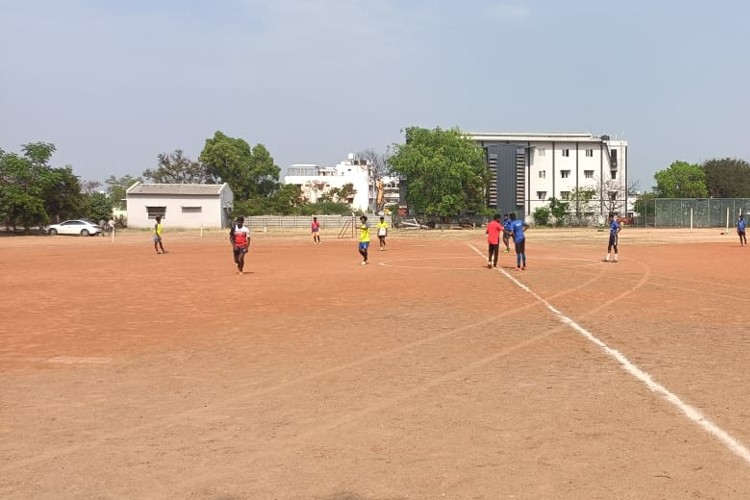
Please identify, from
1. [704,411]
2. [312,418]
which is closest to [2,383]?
[312,418]

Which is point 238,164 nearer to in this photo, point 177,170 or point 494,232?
point 177,170

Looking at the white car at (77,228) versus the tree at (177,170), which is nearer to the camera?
the white car at (77,228)

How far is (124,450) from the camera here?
4809 mm

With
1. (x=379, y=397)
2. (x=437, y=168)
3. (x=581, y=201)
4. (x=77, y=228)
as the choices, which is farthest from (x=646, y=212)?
(x=379, y=397)

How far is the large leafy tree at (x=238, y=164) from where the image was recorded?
8425cm

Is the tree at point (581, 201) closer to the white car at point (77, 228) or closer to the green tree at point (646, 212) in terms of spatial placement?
the green tree at point (646, 212)

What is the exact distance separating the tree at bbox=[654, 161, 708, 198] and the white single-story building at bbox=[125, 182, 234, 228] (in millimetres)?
61274

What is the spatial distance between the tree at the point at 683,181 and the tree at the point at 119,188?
77832 millimetres

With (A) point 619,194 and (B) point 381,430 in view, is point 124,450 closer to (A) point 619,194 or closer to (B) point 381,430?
(B) point 381,430

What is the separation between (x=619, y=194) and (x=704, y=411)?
78228mm

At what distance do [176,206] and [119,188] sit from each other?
4863 centimetres

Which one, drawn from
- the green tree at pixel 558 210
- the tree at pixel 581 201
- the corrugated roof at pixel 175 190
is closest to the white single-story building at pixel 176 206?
the corrugated roof at pixel 175 190

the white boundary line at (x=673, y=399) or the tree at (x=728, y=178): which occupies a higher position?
the tree at (x=728, y=178)

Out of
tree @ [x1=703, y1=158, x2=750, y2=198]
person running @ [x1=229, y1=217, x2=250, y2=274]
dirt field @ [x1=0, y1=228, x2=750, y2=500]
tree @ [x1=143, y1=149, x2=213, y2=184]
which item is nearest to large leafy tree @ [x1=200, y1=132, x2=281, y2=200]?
tree @ [x1=143, y1=149, x2=213, y2=184]
